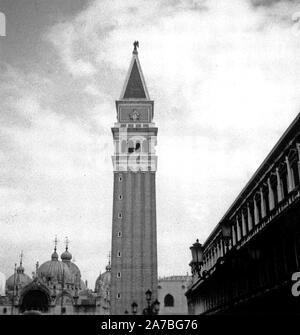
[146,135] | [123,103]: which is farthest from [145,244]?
[123,103]

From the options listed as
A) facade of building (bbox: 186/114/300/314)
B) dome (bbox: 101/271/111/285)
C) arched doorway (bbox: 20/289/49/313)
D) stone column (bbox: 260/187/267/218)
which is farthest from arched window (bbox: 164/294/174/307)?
stone column (bbox: 260/187/267/218)

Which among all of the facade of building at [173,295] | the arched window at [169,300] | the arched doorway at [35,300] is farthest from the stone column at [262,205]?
the arched doorway at [35,300]

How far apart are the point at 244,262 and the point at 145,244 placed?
85.3 feet

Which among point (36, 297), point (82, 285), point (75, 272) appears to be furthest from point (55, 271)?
point (36, 297)

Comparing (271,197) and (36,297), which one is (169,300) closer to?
(36,297)

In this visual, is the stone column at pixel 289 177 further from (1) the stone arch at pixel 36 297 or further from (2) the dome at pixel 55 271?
(2) the dome at pixel 55 271

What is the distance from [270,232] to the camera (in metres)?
17.4

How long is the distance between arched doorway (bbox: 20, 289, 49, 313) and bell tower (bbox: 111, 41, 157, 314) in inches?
929

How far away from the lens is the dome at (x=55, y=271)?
7612cm

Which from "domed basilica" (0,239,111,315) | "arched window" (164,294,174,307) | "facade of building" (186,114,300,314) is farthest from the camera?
"domed basilica" (0,239,111,315)

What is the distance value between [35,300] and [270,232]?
176 ft

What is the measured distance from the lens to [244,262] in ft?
68.8

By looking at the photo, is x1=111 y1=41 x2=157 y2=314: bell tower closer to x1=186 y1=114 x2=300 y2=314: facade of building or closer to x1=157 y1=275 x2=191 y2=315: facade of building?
x1=157 y1=275 x2=191 y2=315: facade of building

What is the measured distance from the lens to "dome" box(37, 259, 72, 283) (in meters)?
76.1
